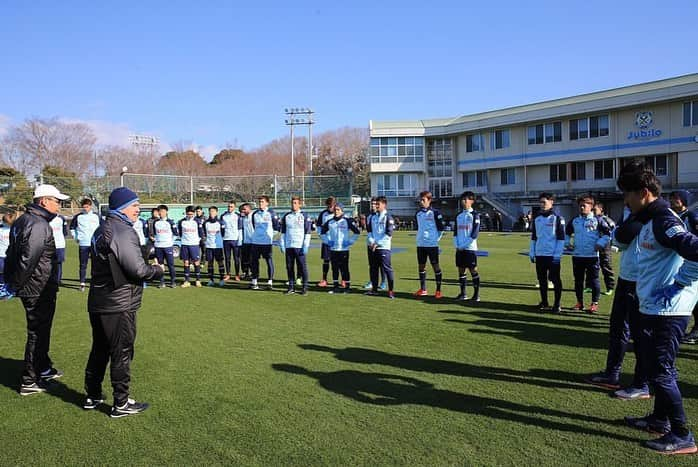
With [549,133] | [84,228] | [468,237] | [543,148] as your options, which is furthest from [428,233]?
[549,133]

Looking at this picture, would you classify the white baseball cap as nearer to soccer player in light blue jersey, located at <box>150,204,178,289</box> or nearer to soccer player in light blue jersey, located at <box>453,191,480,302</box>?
soccer player in light blue jersey, located at <box>150,204,178,289</box>

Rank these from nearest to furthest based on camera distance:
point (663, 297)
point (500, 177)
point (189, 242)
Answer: point (663, 297), point (189, 242), point (500, 177)

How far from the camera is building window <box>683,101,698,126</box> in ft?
118

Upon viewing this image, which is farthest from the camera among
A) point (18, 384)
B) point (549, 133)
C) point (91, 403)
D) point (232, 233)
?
point (549, 133)

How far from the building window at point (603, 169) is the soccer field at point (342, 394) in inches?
1446

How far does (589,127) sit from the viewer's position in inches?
1630

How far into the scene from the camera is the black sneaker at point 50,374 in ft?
17.6

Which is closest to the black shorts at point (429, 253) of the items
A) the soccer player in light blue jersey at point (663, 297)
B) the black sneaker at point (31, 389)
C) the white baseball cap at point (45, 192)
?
the soccer player in light blue jersey at point (663, 297)

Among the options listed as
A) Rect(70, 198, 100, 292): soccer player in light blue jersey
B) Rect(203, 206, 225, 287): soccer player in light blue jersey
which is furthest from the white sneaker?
Rect(70, 198, 100, 292): soccer player in light blue jersey

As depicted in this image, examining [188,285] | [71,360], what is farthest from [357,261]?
[71,360]

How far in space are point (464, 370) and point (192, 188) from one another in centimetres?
3672

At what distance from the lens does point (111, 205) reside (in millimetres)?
4469

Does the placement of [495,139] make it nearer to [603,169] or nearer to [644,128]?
[603,169]

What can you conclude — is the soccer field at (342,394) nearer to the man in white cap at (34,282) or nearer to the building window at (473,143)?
the man in white cap at (34,282)
